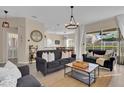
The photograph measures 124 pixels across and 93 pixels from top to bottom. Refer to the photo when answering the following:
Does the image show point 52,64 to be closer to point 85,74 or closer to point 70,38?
point 85,74

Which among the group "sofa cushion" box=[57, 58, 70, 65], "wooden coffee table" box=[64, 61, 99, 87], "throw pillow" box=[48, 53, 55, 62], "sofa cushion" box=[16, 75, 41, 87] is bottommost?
"wooden coffee table" box=[64, 61, 99, 87]

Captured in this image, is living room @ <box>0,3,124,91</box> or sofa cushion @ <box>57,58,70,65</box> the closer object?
living room @ <box>0,3,124,91</box>

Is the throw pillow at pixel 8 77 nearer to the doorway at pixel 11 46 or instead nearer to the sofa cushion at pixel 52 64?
the sofa cushion at pixel 52 64

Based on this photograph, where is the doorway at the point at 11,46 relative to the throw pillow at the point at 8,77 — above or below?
above

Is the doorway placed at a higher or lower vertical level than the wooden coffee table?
higher

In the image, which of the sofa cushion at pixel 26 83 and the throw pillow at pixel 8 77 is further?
the sofa cushion at pixel 26 83

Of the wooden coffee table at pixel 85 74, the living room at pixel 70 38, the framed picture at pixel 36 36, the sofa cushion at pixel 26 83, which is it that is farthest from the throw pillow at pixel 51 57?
the framed picture at pixel 36 36

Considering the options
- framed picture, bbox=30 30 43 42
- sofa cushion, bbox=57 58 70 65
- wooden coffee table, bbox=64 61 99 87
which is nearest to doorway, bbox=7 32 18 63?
framed picture, bbox=30 30 43 42

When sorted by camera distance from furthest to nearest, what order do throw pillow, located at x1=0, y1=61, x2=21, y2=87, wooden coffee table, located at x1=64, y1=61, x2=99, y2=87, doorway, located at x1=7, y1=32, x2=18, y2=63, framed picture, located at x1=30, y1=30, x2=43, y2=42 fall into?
framed picture, located at x1=30, y1=30, x2=43, y2=42, doorway, located at x1=7, y1=32, x2=18, y2=63, wooden coffee table, located at x1=64, y1=61, x2=99, y2=87, throw pillow, located at x1=0, y1=61, x2=21, y2=87

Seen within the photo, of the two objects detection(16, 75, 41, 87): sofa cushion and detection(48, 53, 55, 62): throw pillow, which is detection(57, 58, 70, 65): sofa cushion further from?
detection(16, 75, 41, 87): sofa cushion

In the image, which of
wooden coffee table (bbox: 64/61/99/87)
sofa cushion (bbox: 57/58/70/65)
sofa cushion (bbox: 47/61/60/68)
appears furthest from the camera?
sofa cushion (bbox: 57/58/70/65)

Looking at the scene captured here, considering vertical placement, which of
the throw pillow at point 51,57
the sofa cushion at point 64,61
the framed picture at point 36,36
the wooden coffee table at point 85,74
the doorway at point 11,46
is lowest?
the wooden coffee table at point 85,74

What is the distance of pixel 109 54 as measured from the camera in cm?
475
